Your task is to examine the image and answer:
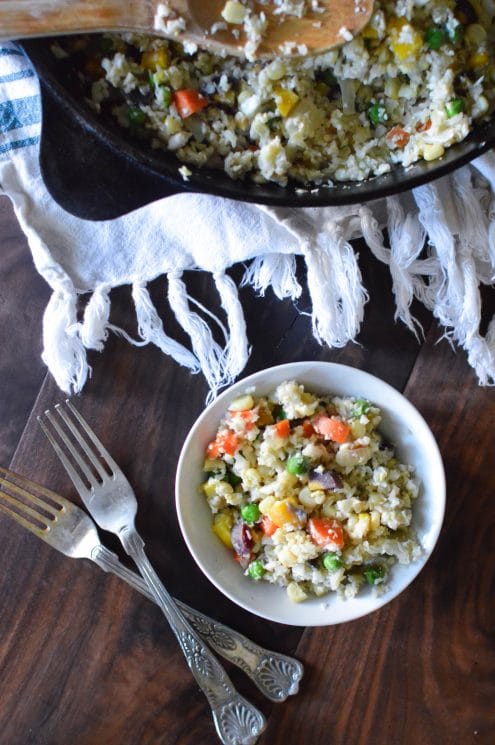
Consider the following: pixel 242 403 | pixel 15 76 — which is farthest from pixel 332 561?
pixel 15 76

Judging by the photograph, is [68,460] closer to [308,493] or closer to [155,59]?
[308,493]

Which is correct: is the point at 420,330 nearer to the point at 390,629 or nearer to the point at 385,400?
the point at 385,400

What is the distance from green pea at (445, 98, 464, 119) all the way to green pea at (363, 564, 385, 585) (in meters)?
0.90

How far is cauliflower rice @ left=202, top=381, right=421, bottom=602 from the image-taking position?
1.68 m

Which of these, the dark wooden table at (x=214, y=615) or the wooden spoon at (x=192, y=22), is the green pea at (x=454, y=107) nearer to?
the wooden spoon at (x=192, y=22)

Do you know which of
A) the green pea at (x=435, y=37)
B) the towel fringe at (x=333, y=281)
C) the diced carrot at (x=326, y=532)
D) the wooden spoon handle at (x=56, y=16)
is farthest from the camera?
the towel fringe at (x=333, y=281)

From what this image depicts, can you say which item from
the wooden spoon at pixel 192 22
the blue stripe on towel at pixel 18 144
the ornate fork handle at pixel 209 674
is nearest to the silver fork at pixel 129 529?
the ornate fork handle at pixel 209 674

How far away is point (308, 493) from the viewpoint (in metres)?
1.69

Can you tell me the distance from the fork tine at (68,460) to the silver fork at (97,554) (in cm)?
6

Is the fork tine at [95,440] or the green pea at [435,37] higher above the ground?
the green pea at [435,37]

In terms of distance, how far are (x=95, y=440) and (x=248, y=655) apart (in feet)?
1.88

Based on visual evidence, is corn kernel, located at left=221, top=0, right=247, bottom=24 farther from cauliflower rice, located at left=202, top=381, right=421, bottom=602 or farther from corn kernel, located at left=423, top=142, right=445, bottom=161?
cauliflower rice, located at left=202, top=381, right=421, bottom=602

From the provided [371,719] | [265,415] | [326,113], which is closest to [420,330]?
[265,415]

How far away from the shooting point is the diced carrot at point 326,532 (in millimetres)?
1666
